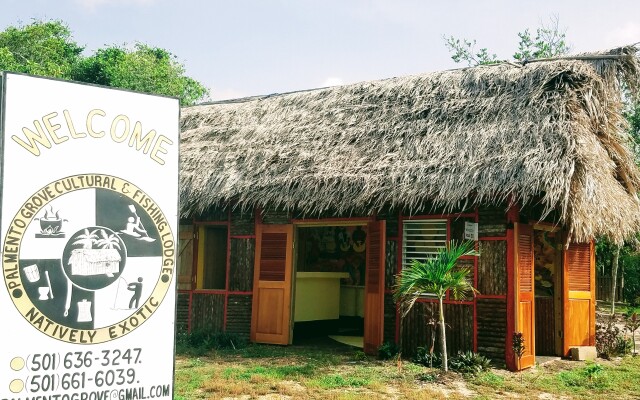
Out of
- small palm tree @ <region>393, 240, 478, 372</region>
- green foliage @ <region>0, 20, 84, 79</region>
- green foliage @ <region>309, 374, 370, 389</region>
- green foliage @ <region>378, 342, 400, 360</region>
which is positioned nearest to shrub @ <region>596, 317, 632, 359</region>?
small palm tree @ <region>393, 240, 478, 372</region>

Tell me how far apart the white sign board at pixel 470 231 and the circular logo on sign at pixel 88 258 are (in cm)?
585

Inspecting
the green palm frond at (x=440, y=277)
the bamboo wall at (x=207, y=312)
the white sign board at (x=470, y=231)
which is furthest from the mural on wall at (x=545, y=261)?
the bamboo wall at (x=207, y=312)

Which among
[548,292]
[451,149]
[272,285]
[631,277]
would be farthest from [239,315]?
[631,277]

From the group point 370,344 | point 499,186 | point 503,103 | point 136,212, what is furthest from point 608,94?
point 136,212

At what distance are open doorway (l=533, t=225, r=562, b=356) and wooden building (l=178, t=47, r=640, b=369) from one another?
21 millimetres

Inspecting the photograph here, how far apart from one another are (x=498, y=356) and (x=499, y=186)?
212cm

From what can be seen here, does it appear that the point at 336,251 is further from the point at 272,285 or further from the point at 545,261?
the point at 545,261

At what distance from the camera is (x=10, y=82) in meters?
2.41

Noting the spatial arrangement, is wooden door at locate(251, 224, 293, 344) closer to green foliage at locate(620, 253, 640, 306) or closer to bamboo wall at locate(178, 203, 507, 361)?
bamboo wall at locate(178, 203, 507, 361)

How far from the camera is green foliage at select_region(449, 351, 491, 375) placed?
7.42m

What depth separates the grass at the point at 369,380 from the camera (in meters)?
6.33

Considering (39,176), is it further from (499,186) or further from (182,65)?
(182,65)

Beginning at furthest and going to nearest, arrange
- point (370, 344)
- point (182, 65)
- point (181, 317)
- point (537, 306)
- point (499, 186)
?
point (182, 65) → point (181, 317) → point (537, 306) → point (370, 344) → point (499, 186)

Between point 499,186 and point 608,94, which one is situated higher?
point 608,94
